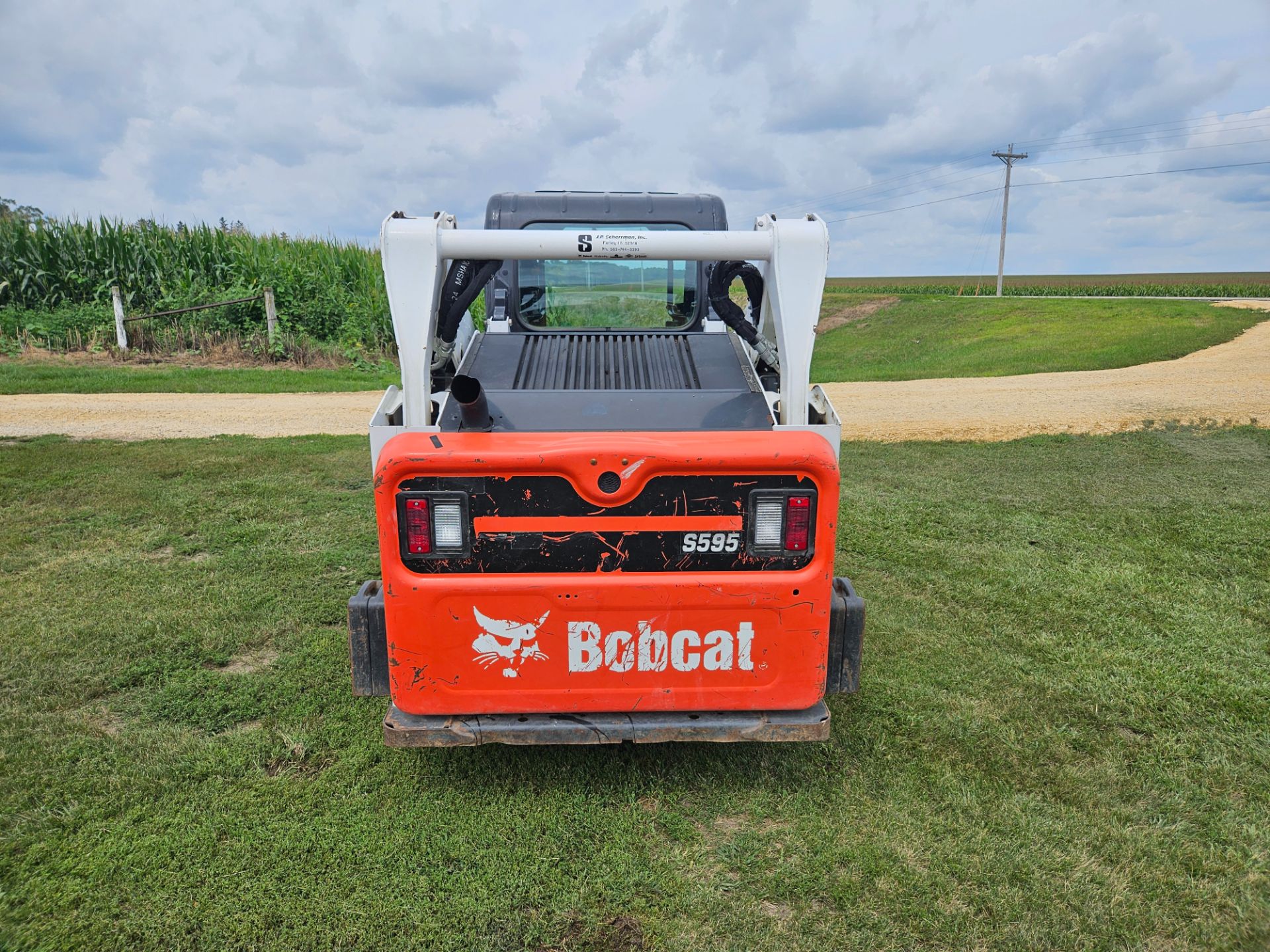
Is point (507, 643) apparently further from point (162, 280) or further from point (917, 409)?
point (162, 280)

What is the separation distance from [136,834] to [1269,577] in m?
6.22

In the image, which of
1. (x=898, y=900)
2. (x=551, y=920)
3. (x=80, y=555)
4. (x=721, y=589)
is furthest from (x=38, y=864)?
(x=80, y=555)

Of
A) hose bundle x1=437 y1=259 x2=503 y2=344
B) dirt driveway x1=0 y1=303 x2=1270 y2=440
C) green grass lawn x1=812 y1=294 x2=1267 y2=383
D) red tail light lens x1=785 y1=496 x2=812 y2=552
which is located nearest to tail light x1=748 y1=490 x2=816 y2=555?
red tail light lens x1=785 y1=496 x2=812 y2=552

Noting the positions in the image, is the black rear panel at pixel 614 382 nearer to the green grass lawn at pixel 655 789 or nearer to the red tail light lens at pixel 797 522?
the red tail light lens at pixel 797 522

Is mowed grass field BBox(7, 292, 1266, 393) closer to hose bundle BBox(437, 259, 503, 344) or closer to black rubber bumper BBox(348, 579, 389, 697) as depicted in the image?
hose bundle BBox(437, 259, 503, 344)

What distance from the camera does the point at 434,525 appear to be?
2.74m

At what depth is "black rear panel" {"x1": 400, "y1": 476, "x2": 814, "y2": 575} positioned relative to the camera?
2.73 metres

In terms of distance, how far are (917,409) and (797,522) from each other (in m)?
10.8

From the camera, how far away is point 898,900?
2.63 metres

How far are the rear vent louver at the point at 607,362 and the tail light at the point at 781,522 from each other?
1.24 metres

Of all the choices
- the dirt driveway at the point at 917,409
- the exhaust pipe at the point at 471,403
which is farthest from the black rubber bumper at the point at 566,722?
the dirt driveway at the point at 917,409

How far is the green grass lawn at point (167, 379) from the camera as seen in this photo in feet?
43.5

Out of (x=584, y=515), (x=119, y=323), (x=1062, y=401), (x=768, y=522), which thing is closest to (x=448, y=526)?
(x=584, y=515)

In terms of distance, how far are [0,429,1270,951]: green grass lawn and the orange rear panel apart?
1.58 ft
